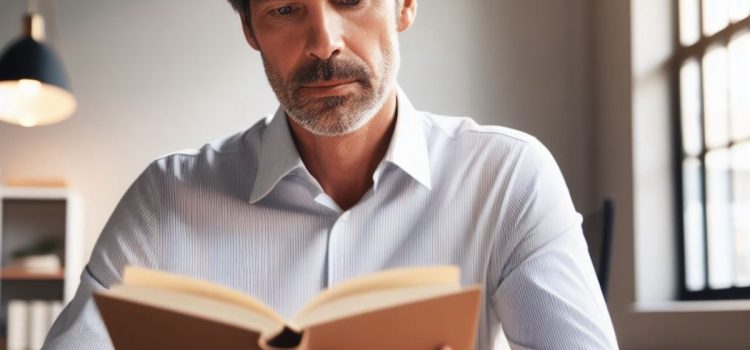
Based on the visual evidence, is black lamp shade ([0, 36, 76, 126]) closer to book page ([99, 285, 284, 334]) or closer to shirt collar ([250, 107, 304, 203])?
shirt collar ([250, 107, 304, 203])

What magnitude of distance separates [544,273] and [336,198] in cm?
35

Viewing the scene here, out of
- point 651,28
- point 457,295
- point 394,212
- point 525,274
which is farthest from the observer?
point 651,28

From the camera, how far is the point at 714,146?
4551 mm

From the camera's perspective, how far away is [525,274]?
1.34 m

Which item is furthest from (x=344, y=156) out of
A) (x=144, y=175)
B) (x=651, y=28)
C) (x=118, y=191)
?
(x=118, y=191)

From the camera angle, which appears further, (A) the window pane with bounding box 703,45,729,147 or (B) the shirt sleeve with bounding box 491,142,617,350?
(A) the window pane with bounding box 703,45,729,147

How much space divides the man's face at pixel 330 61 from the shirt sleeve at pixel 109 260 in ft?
0.84

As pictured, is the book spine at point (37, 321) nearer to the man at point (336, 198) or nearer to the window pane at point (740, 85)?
the window pane at point (740, 85)

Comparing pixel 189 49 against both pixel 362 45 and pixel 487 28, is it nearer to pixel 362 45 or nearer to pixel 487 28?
pixel 487 28

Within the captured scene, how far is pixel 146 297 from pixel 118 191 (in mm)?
4803

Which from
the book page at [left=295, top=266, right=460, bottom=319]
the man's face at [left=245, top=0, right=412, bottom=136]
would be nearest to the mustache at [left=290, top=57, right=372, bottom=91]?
the man's face at [left=245, top=0, right=412, bottom=136]

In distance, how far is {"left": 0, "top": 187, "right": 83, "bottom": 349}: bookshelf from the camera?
538 centimetres

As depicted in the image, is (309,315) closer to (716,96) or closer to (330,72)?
(330,72)

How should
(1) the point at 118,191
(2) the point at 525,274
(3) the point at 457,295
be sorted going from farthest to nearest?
(1) the point at 118,191 → (2) the point at 525,274 → (3) the point at 457,295
